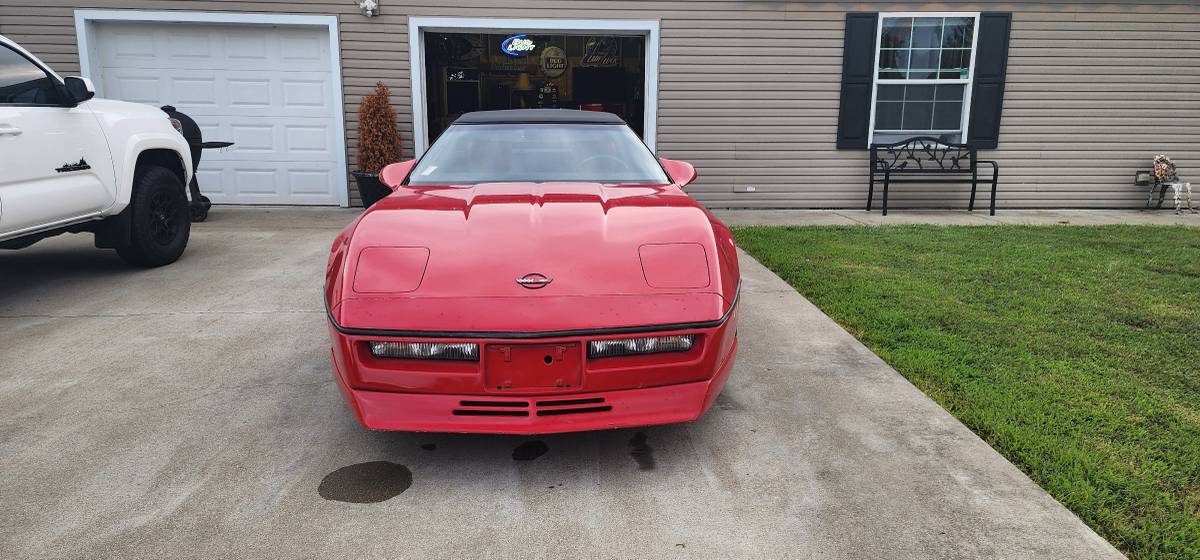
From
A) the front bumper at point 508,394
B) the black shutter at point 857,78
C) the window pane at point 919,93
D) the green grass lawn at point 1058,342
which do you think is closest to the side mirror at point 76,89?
the front bumper at point 508,394

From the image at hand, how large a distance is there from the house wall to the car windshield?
17.8 feet

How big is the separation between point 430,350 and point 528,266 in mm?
412

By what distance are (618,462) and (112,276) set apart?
4.51 metres

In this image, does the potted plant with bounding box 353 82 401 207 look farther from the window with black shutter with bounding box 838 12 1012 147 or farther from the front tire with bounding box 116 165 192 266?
the window with black shutter with bounding box 838 12 1012 147

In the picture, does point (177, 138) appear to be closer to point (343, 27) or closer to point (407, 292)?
point (343, 27)

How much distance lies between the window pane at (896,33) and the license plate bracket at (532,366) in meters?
8.15

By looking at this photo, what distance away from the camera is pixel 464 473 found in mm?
2404

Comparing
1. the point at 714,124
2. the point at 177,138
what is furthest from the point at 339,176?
the point at 714,124

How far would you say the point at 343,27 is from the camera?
27.9ft

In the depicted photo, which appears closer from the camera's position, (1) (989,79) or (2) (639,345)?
(2) (639,345)

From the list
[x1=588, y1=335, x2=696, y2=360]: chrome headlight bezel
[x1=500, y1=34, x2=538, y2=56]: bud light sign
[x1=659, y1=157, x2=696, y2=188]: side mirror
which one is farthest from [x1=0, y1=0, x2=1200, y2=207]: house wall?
[x1=588, y1=335, x2=696, y2=360]: chrome headlight bezel

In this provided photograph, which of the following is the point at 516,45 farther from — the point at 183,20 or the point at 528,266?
the point at 528,266

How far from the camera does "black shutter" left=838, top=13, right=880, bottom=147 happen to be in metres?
8.72

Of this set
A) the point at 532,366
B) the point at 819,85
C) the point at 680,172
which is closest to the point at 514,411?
the point at 532,366
